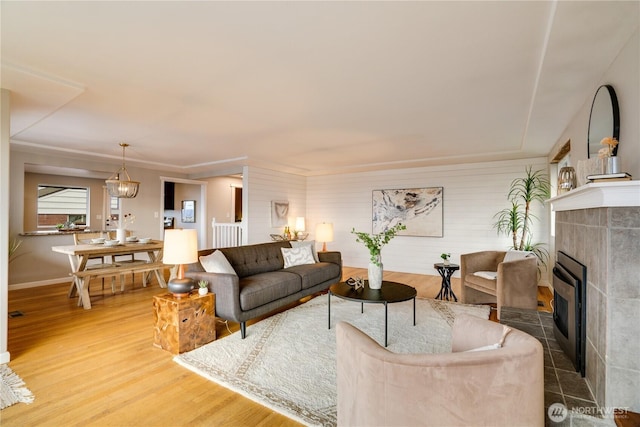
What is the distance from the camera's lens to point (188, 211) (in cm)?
893

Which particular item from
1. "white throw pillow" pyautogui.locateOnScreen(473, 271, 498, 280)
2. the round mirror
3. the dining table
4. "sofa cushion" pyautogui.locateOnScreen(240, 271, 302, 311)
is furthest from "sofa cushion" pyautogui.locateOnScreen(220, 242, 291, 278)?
the round mirror

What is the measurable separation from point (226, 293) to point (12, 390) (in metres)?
1.60

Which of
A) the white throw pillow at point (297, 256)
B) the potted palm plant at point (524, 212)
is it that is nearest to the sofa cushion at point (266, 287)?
the white throw pillow at point (297, 256)

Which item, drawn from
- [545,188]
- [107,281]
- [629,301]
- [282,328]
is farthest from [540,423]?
[107,281]

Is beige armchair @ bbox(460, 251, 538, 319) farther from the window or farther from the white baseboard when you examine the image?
the window

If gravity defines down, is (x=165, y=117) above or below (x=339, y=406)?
above

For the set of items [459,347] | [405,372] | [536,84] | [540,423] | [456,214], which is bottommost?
[540,423]

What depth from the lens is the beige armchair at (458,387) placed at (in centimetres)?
113

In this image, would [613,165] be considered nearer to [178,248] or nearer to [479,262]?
[479,262]

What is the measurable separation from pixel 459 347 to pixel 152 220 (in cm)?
689

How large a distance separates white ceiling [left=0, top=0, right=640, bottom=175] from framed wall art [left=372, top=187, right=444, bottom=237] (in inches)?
86.3

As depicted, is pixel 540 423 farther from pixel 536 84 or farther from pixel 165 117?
pixel 165 117

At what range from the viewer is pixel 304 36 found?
6.54 feet

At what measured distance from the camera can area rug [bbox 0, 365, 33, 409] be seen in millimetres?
2066
